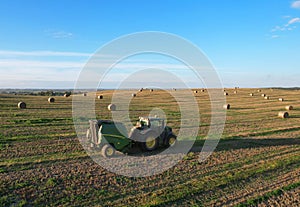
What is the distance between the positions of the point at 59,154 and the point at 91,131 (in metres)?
1.86

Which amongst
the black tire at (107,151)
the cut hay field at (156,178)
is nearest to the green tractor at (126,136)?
the black tire at (107,151)

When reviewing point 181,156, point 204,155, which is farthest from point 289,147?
point 181,156

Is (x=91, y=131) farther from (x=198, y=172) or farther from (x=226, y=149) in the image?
(x=226, y=149)

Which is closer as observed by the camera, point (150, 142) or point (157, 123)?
point (150, 142)

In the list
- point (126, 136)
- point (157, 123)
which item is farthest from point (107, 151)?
point (157, 123)

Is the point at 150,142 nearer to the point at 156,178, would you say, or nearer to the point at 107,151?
the point at 107,151

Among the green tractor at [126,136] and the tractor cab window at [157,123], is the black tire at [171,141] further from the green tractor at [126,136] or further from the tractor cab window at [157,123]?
the tractor cab window at [157,123]

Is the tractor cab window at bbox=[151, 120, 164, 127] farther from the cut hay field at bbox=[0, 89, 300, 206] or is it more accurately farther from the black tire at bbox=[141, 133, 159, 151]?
the cut hay field at bbox=[0, 89, 300, 206]

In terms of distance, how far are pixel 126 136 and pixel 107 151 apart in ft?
Result: 3.58

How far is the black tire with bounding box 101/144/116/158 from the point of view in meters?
12.8

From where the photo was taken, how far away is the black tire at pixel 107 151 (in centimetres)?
1279

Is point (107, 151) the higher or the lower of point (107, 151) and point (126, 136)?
the lower

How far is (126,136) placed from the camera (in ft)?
42.9

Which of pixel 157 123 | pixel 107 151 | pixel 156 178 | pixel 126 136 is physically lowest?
pixel 156 178
